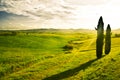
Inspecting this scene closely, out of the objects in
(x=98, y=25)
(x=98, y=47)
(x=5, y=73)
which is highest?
(x=98, y=25)

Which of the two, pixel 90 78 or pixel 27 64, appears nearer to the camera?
pixel 90 78

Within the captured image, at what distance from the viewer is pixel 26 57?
175 feet

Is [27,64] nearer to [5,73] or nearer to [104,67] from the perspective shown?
[5,73]

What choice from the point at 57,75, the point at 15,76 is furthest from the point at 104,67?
the point at 15,76

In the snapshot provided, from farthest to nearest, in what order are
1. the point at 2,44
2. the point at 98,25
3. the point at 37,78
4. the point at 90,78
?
the point at 2,44
the point at 98,25
the point at 37,78
the point at 90,78

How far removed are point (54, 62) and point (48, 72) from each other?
775 cm

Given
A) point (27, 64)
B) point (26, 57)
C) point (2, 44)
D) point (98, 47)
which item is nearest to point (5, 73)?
point (27, 64)

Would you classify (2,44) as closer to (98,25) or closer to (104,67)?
(98,25)

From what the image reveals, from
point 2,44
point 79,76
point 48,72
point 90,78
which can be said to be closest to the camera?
point 90,78

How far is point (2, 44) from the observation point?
7231 cm

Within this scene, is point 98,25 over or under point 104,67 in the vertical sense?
over

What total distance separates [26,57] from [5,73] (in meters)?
13.6

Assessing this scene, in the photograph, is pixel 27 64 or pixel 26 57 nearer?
pixel 27 64

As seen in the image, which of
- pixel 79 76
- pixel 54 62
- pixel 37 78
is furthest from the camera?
pixel 54 62
